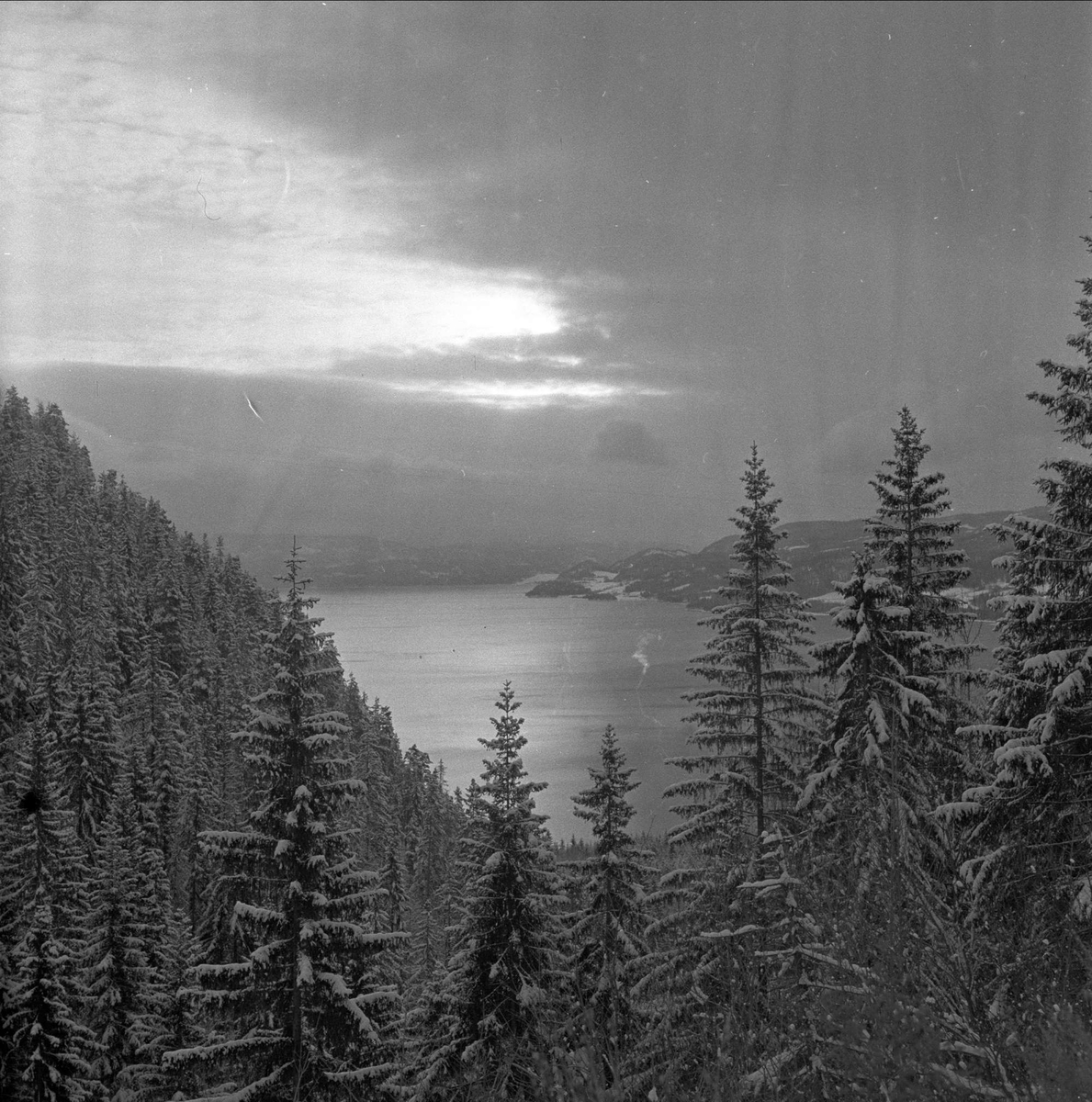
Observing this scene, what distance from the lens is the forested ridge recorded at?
6.02 m

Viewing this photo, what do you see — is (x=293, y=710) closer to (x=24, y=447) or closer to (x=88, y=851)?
(x=88, y=851)

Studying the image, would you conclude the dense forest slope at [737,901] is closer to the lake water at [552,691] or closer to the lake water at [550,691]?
the lake water at [552,691]

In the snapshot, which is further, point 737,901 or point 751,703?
point 751,703

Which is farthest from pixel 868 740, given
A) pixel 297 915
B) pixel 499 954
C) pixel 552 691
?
pixel 552 691

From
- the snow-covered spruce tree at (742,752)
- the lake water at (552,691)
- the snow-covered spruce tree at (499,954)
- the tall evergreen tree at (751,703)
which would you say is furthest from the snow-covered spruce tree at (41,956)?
the lake water at (552,691)

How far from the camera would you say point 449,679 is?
4766 inches

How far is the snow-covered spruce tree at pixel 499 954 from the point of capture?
1110 cm

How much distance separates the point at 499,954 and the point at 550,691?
96.6m

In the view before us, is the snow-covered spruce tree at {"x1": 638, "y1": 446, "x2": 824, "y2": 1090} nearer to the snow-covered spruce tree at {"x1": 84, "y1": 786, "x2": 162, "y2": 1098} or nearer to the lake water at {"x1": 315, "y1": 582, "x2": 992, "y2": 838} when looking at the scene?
the snow-covered spruce tree at {"x1": 84, "y1": 786, "x2": 162, "y2": 1098}

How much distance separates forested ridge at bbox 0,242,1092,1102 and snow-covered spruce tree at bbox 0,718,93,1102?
89 mm

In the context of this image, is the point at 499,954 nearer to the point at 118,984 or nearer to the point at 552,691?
the point at 118,984

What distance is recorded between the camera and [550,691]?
108 meters

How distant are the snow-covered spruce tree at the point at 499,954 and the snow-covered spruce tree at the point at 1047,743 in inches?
237

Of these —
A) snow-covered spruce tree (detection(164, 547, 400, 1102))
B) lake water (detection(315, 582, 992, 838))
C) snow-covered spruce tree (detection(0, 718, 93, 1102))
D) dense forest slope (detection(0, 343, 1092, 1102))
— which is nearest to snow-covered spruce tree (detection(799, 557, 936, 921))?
dense forest slope (detection(0, 343, 1092, 1102))
